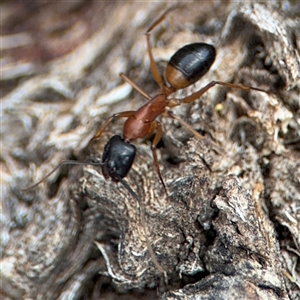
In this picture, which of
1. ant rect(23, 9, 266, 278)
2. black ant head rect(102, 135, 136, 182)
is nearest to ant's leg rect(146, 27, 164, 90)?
ant rect(23, 9, 266, 278)

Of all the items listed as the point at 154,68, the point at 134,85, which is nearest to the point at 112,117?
the point at 134,85

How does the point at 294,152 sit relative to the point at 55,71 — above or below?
below

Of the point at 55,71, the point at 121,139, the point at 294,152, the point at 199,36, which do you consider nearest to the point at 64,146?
the point at 121,139

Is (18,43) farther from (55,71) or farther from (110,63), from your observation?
(110,63)

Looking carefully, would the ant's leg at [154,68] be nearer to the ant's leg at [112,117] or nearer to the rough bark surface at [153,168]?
the rough bark surface at [153,168]

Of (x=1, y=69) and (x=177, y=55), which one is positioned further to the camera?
(x=1, y=69)

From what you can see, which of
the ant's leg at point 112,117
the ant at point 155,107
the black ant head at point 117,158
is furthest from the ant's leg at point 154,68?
the black ant head at point 117,158
